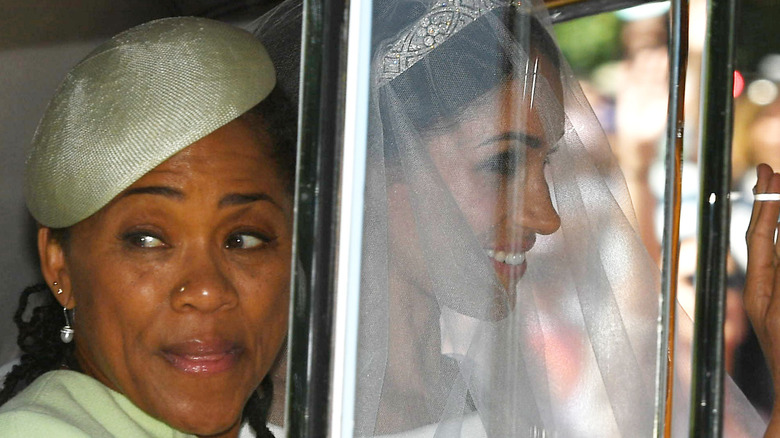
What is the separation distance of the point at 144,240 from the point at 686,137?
0.55 m

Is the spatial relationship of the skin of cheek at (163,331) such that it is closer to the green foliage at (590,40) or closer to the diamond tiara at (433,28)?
the diamond tiara at (433,28)

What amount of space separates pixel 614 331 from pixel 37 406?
60 cm

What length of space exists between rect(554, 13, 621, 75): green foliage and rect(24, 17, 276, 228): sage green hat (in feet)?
1.08

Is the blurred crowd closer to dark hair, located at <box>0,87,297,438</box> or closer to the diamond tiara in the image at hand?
the diamond tiara

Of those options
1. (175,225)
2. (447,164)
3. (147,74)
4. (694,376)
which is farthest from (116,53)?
(694,376)

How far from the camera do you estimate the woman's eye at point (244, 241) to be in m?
0.95

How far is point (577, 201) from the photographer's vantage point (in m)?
0.93

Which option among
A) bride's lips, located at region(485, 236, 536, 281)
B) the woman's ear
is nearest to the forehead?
bride's lips, located at region(485, 236, 536, 281)

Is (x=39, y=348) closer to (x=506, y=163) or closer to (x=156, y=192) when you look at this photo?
(x=156, y=192)

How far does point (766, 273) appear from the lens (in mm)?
900

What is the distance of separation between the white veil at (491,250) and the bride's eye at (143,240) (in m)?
0.25

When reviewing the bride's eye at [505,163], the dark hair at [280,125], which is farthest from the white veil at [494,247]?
the dark hair at [280,125]

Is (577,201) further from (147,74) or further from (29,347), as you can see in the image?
(29,347)

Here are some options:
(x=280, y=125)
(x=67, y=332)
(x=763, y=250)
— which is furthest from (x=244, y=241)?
(x=763, y=250)
